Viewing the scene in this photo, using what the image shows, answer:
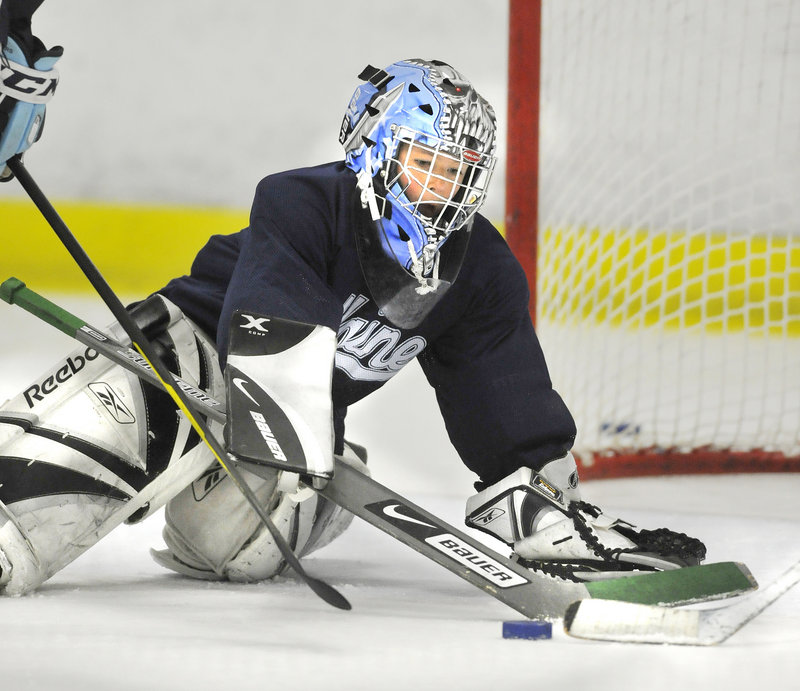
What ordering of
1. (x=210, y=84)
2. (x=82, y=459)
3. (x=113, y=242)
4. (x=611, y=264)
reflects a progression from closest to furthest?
(x=82, y=459), (x=611, y=264), (x=113, y=242), (x=210, y=84)

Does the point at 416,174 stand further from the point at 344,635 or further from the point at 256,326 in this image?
the point at 344,635

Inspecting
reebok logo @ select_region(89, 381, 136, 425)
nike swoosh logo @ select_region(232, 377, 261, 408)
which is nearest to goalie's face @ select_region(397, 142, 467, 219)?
nike swoosh logo @ select_region(232, 377, 261, 408)

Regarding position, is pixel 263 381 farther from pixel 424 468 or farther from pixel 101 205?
pixel 101 205

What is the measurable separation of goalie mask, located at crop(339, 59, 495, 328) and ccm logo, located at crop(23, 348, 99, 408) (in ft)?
1.21

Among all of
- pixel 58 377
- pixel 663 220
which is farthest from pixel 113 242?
pixel 58 377

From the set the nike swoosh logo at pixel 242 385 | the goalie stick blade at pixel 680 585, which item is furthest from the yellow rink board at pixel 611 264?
the nike swoosh logo at pixel 242 385

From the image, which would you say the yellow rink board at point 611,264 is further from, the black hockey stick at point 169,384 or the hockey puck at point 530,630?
the hockey puck at point 530,630

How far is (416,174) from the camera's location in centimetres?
131

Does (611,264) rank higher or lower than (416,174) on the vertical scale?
lower

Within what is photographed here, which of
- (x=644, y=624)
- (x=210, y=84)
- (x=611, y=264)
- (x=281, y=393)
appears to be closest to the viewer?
(x=644, y=624)

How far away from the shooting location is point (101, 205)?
10.8ft

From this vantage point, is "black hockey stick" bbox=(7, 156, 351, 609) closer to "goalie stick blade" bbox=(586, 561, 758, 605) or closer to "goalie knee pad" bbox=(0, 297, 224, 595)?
"goalie knee pad" bbox=(0, 297, 224, 595)

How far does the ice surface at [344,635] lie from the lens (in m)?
0.89

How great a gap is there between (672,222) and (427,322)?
5.33 ft
